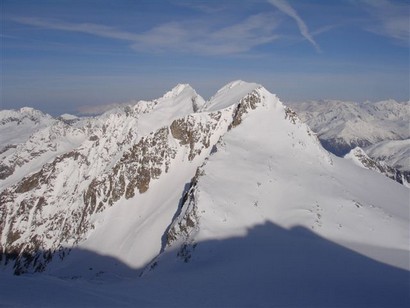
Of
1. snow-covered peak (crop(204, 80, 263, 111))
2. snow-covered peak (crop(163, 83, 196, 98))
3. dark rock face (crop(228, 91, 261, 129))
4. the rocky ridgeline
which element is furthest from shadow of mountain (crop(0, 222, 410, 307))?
snow-covered peak (crop(163, 83, 196, 98))

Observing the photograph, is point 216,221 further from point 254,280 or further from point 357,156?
point 357,156

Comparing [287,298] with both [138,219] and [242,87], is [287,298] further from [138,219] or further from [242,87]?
[242,87]

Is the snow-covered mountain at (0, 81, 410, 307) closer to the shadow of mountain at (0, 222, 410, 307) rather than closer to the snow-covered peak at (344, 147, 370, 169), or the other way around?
the shadow of mountain at (0, 222, 410, 307)

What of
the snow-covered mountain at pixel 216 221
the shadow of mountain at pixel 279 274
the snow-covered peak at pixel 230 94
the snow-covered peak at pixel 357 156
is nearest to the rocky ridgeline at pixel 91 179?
the snow-covered mountain at pixel 216 221

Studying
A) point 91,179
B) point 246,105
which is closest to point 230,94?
point 246,105

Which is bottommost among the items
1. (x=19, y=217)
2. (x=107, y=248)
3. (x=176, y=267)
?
(x=19, y=217)

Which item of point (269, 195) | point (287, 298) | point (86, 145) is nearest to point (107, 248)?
point (269, 195)
